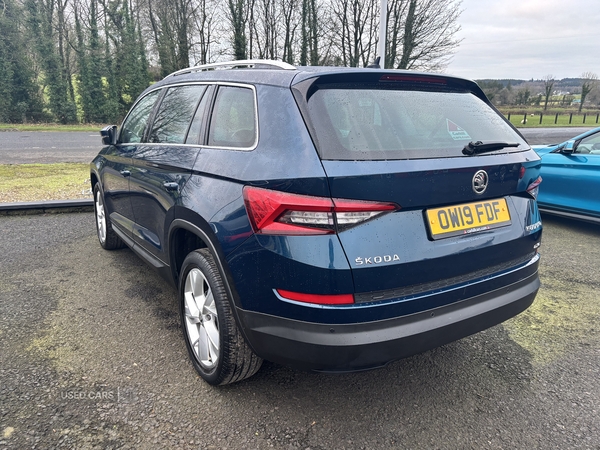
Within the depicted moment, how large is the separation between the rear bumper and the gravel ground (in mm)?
455

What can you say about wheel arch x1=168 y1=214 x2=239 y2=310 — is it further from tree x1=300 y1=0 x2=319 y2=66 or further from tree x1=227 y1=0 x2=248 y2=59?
tree x1=227 y1=0 x2=248 y2=59

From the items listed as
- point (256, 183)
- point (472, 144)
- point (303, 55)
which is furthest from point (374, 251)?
point (303, 55)

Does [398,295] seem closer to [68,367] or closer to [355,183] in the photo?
[355,183]

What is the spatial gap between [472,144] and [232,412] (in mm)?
1848

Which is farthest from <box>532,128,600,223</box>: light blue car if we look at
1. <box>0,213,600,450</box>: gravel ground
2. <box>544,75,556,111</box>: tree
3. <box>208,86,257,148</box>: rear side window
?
<box>544,75,556,111</box>: tree

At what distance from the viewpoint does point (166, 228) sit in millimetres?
2852

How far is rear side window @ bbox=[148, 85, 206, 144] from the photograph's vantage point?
115 inches

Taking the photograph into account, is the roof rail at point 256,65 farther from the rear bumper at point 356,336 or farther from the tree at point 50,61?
the tree at point 50,61

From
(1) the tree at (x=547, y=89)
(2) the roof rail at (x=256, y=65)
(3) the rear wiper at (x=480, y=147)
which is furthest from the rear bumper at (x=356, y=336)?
(1) the tree at (x=547, y=89)

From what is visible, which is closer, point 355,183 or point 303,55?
point 355,183

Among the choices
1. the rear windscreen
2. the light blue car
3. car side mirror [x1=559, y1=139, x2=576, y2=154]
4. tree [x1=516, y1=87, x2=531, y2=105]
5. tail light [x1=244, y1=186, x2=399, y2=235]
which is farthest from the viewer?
tree [x1=516, y1=87, x2=531, y2=105]

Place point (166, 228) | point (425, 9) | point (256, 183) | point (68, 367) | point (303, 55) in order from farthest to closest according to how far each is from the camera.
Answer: point (303, 55)
point (425, 9)
point (166, 228)
point (68, 367)
point (256, 183)

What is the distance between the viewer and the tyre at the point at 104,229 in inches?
180

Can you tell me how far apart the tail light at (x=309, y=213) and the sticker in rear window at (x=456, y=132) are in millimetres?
650
